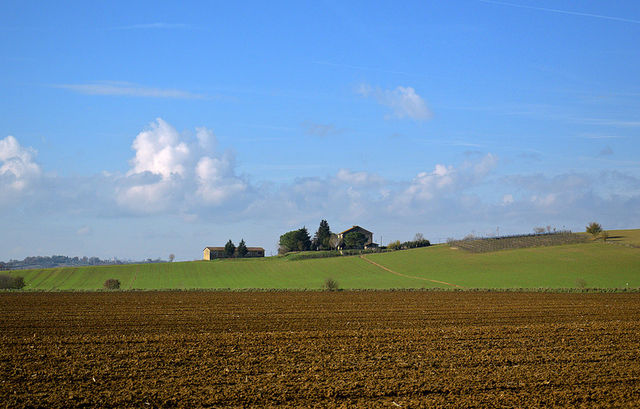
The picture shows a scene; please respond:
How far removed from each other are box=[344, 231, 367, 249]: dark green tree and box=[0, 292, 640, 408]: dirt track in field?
5116 inches

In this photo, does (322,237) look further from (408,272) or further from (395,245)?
(408,272)

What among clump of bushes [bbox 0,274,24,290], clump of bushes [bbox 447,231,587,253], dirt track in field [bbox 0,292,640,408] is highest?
clump of bushes [bbox 447,231,587,253]

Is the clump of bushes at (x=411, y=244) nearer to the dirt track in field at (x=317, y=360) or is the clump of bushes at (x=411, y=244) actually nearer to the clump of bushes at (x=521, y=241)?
the clump of bushes at (x=521, y=241)

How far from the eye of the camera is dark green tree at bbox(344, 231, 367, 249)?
163 m

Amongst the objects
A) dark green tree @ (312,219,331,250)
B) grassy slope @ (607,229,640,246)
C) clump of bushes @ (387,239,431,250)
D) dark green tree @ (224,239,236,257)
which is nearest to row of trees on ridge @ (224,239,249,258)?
dark green tree @ (224,239,236,257)

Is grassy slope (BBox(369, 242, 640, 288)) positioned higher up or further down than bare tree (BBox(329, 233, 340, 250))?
further down

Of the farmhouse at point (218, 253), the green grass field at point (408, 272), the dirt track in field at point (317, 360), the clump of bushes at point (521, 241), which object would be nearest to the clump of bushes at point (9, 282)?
→ the green grass field at point (408, 272)

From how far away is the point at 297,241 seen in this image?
16562 cm

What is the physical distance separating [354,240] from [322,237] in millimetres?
9256

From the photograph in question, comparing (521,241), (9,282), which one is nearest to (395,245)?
(521,241)

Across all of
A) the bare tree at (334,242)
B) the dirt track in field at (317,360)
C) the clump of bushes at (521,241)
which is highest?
the bare tree at (334,242)

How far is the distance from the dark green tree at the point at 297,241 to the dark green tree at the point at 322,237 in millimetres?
2511

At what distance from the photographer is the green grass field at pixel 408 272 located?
72.2 metres

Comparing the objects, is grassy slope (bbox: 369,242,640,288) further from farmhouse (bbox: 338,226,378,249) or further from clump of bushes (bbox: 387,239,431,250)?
farmhouse (bbox: 338,226,378,249)
